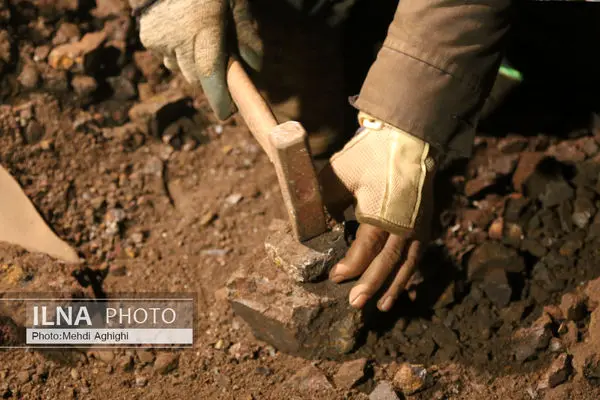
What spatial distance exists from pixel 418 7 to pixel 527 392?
1.26 metres

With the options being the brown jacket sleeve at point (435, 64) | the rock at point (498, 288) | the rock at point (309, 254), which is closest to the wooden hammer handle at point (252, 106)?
the brown jacket sleeve at point (435, 64)

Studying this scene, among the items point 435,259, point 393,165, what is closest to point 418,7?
point 393,165

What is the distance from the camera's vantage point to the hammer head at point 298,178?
1868mm

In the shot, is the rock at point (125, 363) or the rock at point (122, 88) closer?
the rock at point (125, 363)

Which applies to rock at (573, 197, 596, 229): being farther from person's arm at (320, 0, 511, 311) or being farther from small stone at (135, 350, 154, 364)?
small stone at (135, 350, 154, 364)

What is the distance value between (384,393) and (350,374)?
0.13 m

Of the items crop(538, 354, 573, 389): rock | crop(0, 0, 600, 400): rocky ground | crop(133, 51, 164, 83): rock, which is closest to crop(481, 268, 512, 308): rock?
crop(0, 0, 600, 400): rocky ground

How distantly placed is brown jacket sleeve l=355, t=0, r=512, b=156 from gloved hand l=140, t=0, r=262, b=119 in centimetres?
52

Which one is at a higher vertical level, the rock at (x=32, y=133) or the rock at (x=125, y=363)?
the rock at (x=32, y=133)

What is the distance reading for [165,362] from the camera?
2426 millimetres

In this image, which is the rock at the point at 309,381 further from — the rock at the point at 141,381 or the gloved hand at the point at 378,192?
the rock at the point at 141,381

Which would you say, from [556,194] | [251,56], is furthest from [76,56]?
[556,194]

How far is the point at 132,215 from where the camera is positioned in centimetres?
289

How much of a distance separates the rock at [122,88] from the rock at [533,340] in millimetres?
1928
